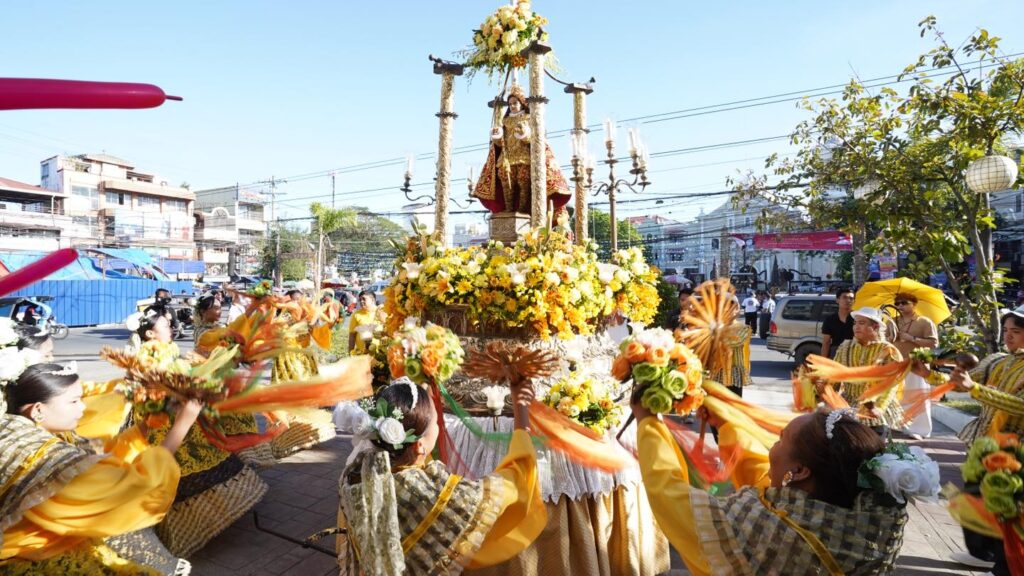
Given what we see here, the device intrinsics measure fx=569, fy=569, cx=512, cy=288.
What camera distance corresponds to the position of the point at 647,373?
8.10 feet

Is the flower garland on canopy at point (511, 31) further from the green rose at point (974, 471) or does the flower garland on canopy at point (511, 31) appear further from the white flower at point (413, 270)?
the green rose at point (974, 471)

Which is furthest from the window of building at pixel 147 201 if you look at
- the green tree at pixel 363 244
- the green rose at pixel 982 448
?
the green rose at pixel 982 448

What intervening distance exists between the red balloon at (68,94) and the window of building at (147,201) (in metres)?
54.0

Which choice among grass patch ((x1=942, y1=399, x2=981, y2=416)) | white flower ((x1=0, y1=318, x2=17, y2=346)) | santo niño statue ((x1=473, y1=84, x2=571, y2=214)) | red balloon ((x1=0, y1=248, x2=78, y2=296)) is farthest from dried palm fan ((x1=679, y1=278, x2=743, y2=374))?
grass patch ((x1=942, y1=399, x2=981, y2=416))

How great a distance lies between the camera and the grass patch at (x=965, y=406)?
26.3 ft

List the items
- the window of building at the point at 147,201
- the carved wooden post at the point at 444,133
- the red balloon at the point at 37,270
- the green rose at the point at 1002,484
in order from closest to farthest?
the red balloon at the point at 37,270, the green rose at the point at 1002,484, the carved wooden post at the point at 444,133, the window of building at the point at 147,201

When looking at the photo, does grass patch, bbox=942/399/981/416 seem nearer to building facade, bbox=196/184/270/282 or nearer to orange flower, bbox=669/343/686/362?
orange flower, bbox=669/343/686/362

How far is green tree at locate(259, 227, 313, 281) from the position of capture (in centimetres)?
4656

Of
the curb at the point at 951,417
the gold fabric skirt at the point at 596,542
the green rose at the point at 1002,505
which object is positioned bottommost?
the curb at the point at 951,417

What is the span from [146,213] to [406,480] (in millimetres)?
51983

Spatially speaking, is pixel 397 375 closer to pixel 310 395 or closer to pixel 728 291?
pixel 310 395

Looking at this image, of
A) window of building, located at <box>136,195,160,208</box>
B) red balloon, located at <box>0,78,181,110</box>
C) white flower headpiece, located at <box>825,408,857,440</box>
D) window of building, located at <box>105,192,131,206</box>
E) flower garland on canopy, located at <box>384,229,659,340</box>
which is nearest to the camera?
red balloon, located at <box>0,78,181,110</box>

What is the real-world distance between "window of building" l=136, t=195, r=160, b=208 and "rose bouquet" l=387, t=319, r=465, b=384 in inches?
2064

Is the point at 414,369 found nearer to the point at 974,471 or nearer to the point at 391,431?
the point at 391,431
